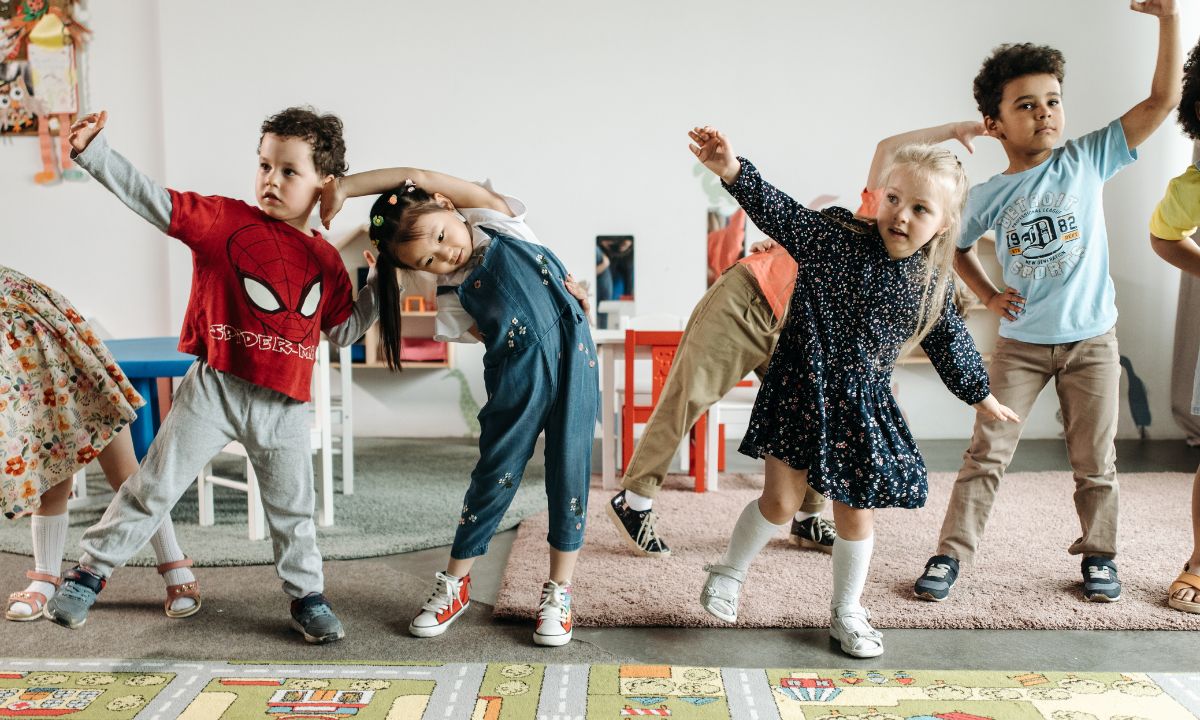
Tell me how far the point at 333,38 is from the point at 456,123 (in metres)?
0.67

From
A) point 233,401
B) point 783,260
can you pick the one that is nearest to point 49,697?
point 233,401

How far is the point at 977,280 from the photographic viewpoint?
2.02 metres

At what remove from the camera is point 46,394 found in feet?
5.87

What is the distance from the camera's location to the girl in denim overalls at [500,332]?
158cm

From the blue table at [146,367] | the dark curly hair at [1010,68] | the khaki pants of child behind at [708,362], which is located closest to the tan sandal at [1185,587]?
the khaki pants of child behind at [708,362]

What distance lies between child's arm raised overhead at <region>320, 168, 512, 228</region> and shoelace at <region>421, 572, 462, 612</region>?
71 cm

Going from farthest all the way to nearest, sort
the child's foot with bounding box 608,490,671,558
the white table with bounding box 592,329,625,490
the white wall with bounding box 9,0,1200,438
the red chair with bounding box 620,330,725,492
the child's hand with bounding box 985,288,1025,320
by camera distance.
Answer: the white wall with bounding box 9,0,1200,438 → the white table with bounding box 592,329,625,490 → the red chair with bounding box 620,330,725,492 → the child's foot with bounding box 608,490,671,558 → the child's hand with bounding box 985,288,1025,320

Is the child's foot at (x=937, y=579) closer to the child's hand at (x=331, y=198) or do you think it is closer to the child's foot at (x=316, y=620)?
the child's foot at (x=316, y=620)

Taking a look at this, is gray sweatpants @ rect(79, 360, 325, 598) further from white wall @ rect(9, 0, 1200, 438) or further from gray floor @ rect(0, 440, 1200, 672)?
white wall @ rect(9, 0, 1200, 438)

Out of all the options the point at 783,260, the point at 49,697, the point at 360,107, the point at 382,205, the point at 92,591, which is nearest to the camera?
the point at 49,697

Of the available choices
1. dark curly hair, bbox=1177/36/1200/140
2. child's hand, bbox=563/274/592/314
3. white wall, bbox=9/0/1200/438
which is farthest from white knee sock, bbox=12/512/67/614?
white wall, bbox=9/0/1200/438

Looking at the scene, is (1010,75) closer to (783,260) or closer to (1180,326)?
(783,260)

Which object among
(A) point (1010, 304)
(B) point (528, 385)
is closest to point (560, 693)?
(B) point (528, 385)

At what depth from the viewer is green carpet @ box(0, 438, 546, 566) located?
2.32 meters
